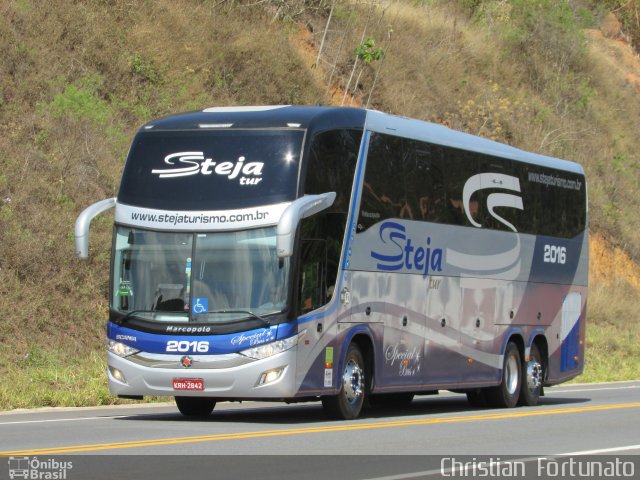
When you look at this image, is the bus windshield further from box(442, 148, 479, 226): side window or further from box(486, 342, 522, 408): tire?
box(486, 342, 522, 408): tire

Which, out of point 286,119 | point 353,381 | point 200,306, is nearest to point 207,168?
point 286,119

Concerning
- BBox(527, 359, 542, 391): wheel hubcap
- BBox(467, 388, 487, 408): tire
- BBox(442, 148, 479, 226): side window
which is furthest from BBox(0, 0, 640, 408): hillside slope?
BBox(527, 359, 542, 391): wheel hubcap

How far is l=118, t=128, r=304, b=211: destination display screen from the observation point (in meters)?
16.6

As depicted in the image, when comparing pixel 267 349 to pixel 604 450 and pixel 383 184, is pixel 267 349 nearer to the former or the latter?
pixel 383 184

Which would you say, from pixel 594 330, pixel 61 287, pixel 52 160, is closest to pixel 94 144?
pixel 52 160

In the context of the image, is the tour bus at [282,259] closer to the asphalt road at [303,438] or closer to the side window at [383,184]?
the side window at [383,184]

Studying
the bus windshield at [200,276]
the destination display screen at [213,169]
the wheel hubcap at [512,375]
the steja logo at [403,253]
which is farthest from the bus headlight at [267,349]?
the wheel hubcap at [512,375]

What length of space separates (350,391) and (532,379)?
6799mm

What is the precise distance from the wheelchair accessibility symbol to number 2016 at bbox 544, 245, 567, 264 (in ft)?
30.5

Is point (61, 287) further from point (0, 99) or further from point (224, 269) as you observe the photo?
point (224, 269)

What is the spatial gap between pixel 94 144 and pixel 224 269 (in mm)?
13699

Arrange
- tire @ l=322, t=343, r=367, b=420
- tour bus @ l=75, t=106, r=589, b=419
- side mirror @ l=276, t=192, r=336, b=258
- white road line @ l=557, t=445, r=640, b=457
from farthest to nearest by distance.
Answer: tire @ l=322, t=343, r=367, b=420
tour bus @ l=75, t=106, r=589, b=419
side mirror @ l=276, t=192, r=336, b=258
white road line @ l=557, t=445, r=640, b=457

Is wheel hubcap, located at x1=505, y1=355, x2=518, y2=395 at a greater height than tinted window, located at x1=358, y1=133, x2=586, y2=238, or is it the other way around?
tinted window, located at x1=358, y1=133, x2=586, y2=238

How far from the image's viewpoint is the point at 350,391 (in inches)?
701
